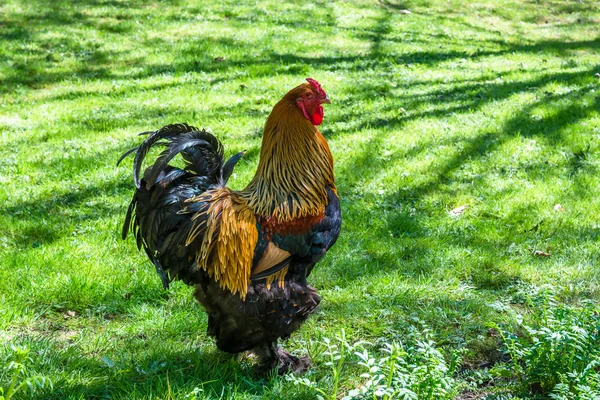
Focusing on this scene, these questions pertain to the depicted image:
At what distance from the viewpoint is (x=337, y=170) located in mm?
6773

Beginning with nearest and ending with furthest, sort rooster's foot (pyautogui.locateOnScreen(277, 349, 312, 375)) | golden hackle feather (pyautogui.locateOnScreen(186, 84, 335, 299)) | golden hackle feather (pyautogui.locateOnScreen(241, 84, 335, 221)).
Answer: golden hackle feather (pyautogui.locateOnScreen(186, 84, 335, 299)), golden hackle feather (pyautogui.locateOnScreen(241, 84, 335, 221)), rooster's foot (pyautogui.locateOnScreen(277, 349, 312, 375))

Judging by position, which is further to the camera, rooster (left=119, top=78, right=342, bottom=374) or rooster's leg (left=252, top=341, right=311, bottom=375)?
rooster's leg (left=252, top=341, right=311, bottom=375)

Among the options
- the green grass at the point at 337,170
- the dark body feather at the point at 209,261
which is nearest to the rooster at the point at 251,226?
the dark body feather at the point at 209,261

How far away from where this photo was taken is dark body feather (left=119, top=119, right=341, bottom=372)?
3.61m

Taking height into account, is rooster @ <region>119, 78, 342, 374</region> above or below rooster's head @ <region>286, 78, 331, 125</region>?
below

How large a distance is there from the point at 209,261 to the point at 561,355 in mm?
2073

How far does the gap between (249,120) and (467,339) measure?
467cm

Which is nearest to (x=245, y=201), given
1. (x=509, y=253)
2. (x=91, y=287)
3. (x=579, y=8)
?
(x=91, y=287)

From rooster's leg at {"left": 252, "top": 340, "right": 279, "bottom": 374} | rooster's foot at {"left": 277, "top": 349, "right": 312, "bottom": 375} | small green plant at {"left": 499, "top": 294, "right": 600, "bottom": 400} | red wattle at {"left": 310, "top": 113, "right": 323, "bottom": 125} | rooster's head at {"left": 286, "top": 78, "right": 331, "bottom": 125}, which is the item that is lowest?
rooster's foot at {"left": 277, "top": 349, "right": 312, "bottom": 375}

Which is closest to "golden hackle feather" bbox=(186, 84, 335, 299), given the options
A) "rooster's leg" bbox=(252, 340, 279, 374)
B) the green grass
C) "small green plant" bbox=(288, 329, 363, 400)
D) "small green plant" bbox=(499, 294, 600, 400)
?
"rooster's leg" bbox=(252, 340, 279, 374)

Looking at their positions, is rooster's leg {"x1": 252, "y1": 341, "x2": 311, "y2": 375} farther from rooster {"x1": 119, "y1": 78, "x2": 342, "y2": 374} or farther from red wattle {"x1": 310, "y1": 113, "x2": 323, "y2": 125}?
red wattle {"x1": 310, "y1": 113, "x2": 323, "y2": 125}

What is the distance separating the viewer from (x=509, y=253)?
5.32 m

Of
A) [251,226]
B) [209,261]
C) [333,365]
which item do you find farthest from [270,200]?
[333,365]

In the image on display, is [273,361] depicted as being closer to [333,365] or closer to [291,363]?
[291,363]
